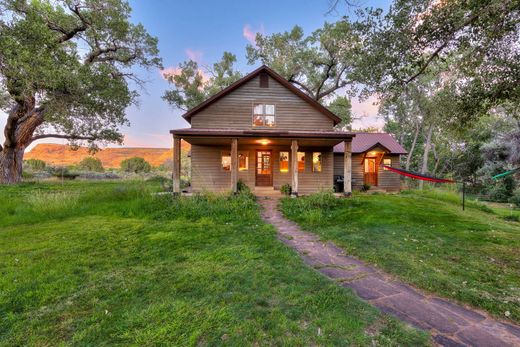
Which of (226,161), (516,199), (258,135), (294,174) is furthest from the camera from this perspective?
(516,199)

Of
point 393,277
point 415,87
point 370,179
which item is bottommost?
point 393,277

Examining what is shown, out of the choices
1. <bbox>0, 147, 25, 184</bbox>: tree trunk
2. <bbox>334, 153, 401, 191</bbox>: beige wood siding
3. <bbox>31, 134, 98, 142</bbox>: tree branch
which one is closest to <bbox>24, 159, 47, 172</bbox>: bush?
<bbox>31, 134, 98, 142</bbox>: tree branch

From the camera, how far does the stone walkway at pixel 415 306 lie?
223cm

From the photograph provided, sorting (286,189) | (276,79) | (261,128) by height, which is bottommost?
(286,189)

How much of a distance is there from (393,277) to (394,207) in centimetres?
551

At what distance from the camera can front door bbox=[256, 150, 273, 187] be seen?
12984 mm

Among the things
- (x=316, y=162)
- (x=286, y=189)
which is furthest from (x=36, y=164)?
(x=316, y=162)

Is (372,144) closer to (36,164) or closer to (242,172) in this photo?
(242,172)

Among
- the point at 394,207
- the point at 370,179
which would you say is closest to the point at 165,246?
the point at 394,207

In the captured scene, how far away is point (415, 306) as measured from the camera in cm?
275

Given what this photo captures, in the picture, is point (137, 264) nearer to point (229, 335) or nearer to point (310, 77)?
point (229, 335)

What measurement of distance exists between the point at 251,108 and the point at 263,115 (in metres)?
0.77

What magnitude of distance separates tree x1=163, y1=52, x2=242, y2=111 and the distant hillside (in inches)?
405

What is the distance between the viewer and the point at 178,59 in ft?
68.7
